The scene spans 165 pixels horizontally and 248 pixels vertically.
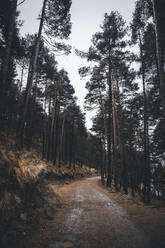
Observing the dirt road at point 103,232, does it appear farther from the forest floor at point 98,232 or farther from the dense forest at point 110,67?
the dense forest at point 110,67

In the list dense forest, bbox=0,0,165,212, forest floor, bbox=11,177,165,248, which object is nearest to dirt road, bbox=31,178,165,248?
forest floor, bbox=11,177,165,248

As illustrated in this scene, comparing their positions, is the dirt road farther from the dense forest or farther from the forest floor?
the dense forest

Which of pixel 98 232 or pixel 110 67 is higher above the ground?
pixel 110 67

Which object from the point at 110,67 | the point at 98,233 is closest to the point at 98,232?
the point at 98,233

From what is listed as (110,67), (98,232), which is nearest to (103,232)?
(98,232)

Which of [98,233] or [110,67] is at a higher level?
[110,67]

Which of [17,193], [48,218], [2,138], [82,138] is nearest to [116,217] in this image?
[48,218]

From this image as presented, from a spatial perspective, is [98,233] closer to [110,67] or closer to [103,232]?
[103,232]

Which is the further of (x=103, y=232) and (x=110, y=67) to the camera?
(x=110, y=67)

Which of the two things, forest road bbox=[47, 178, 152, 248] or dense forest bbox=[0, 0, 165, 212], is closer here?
forest road bbox=[47, 178, 152, 248]

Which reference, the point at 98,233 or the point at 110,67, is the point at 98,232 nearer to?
the point at 98,233

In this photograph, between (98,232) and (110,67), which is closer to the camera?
(98,232)

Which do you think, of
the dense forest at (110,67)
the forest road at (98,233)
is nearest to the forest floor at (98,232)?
the forest road at (98,233)

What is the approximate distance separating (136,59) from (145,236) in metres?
12.7
